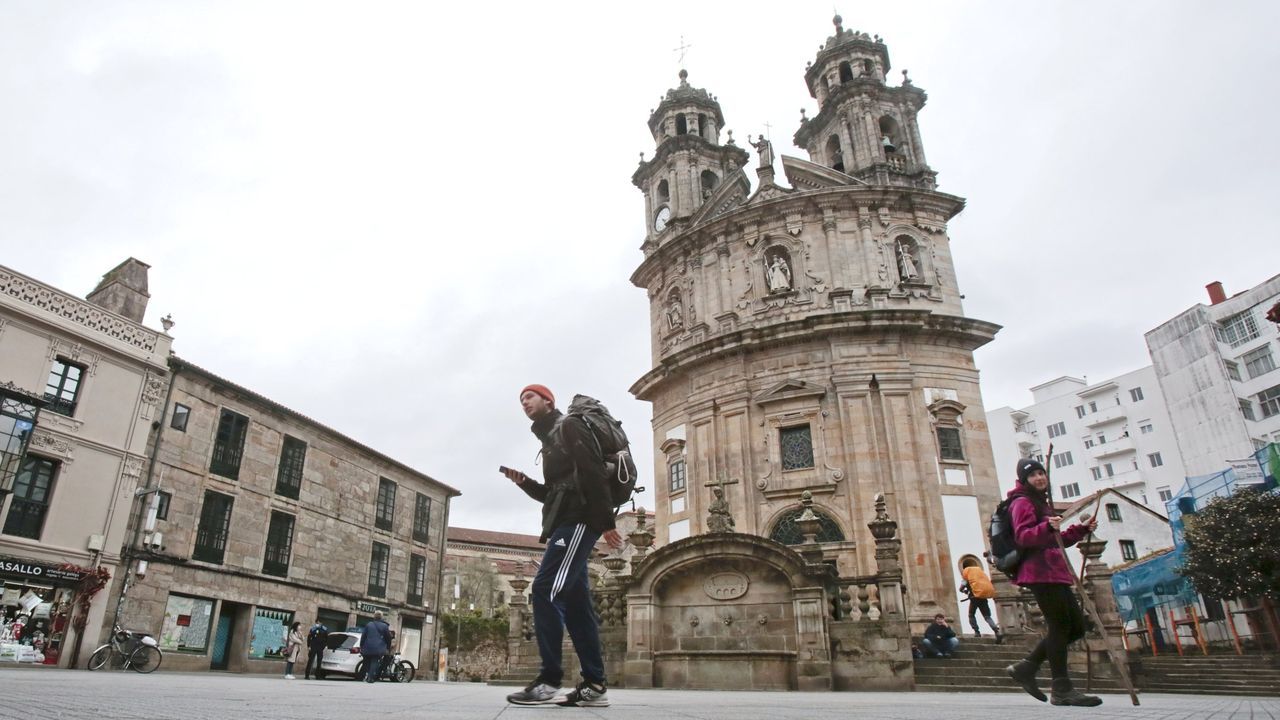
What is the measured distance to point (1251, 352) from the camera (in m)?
37.7

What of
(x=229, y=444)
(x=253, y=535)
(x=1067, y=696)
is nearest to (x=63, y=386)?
(x=229, y=444)

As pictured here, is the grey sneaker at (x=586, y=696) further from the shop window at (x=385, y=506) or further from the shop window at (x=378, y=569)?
the shop window at (x=385, y=506)

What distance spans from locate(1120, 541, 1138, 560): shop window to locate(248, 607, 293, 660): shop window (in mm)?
34569

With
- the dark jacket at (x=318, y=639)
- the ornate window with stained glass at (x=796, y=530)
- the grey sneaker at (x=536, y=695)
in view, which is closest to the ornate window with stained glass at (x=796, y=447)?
the ornate window with stained glass at (x=796, y=530)

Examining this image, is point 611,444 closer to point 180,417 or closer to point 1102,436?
point 180,417

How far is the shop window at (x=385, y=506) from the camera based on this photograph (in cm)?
2817

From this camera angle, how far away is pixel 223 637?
70.8 ft

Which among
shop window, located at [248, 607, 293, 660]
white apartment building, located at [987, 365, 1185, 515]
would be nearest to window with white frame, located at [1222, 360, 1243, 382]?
white apartment building, located at [987, 365, 1185, 515]

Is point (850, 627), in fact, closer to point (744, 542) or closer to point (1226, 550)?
point (744, 542)

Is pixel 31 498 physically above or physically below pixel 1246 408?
below

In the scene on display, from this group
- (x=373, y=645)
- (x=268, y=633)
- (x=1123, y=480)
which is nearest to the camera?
(x=373, y=645)

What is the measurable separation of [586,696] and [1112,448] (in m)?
56.8

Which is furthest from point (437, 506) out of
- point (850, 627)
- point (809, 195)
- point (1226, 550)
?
point (1226, 550)

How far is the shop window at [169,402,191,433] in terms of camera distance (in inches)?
833
